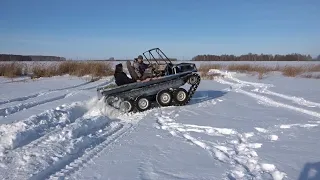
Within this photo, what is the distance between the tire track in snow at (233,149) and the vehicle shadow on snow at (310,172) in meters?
0.24

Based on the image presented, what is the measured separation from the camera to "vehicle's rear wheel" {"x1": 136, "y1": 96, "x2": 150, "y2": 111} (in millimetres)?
8812

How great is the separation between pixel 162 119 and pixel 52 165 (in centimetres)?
370

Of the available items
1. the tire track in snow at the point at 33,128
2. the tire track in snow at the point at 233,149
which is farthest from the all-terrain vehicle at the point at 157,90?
the tire track in snow at the point at 233,149

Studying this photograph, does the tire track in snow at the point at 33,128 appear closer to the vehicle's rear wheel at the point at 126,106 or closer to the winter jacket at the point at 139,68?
the vehicle's rear wheel at the point at 126,106

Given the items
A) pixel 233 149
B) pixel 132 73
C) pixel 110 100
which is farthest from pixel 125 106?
pixel 233 149

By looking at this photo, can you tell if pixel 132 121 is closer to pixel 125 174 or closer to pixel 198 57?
pixel 125 174

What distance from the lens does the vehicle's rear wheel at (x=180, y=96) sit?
9203 mm

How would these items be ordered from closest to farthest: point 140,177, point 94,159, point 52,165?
1. point 140,177
2. point 52,165
3. point 94,159

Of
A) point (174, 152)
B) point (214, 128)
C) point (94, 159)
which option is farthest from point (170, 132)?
point (94, 159)

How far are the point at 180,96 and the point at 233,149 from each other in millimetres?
4535

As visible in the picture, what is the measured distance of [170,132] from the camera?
19.7 ft

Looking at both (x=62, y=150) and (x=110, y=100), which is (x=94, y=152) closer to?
(x=62, y=150)

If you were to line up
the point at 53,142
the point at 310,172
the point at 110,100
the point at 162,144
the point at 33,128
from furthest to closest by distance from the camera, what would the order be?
the point at 110,100
the point at 33,128
the point at 162,144
the point at 53,142
the point at 310,172

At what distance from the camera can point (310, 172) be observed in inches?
150
